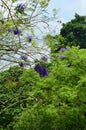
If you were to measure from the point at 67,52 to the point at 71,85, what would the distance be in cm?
57

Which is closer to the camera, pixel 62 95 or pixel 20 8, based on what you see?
pixel 20 8

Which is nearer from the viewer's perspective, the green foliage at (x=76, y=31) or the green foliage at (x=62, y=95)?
the green foliage at (x=62, y=95)

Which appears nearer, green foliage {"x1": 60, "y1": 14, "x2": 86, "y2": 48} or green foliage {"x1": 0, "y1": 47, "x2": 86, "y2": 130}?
green foliage {"x1": 0, "y1": 47, "x2": 86, "y2": 130}

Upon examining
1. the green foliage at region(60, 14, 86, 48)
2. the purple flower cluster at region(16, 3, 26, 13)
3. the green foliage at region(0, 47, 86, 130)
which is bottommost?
the green foliage at region(60, 14, 86, 48)

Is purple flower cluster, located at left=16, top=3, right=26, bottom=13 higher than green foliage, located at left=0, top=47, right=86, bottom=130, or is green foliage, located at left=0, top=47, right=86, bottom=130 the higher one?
purple flower cluster, located at left=16, top=3, right=26, bottom=13

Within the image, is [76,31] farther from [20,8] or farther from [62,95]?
[20,8]

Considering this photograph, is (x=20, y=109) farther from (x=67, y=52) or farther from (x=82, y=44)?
(x=82, y=44)

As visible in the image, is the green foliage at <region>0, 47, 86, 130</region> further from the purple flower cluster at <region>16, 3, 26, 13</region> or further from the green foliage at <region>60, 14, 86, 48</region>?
the green foliage at <region>60, 14, 86, 48</region>

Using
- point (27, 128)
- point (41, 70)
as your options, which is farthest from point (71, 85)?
point (41, 70)

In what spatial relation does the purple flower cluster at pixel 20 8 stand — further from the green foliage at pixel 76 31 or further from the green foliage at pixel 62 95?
the green foliage at pixel 76 31

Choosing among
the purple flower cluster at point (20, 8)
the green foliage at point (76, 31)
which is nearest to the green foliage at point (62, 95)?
the purple flower cluster at point (20, 8)

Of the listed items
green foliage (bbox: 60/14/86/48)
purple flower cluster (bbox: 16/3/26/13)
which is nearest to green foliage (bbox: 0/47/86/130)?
purple flower cluster (bbox: 16/3/26/13)

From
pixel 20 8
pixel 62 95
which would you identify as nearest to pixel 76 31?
pixel 62 95

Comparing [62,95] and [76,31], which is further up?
[62,95]
